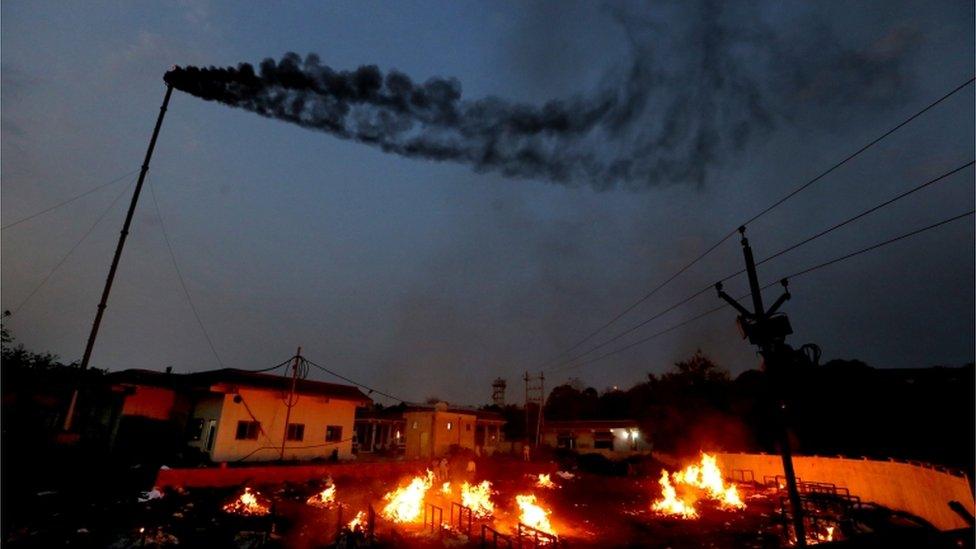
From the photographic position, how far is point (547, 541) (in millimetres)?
16828

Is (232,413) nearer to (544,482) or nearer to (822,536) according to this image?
(544,482)

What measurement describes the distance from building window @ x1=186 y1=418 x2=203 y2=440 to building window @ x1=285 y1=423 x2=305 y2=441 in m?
4.99

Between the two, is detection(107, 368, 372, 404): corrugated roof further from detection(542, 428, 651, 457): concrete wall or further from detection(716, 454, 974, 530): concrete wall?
detection(542, 428, 651, 457): concrete wall

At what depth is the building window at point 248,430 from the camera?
27828 millimetres

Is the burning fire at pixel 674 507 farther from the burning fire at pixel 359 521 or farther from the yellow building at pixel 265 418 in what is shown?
the yellow building at pixel 265 418

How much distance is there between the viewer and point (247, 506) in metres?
19.1

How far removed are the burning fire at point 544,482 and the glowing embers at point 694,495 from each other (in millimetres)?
7399

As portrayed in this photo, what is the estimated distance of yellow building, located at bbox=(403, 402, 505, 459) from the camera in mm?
43031

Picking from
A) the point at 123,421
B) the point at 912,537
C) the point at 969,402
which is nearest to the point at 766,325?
the point at 912,537

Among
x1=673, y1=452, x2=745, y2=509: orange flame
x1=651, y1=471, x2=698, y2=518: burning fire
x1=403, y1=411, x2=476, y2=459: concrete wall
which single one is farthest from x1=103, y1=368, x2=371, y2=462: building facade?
x1=673, y1=452, x2=745, y2=509: orange flame

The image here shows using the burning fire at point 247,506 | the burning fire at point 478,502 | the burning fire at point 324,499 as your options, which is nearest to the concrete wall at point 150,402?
the burning fire at point 247,506

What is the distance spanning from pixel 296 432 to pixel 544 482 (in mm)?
17556

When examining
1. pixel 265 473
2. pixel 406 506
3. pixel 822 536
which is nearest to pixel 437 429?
pixel 265 473

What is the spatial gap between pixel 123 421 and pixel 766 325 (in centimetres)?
3416
